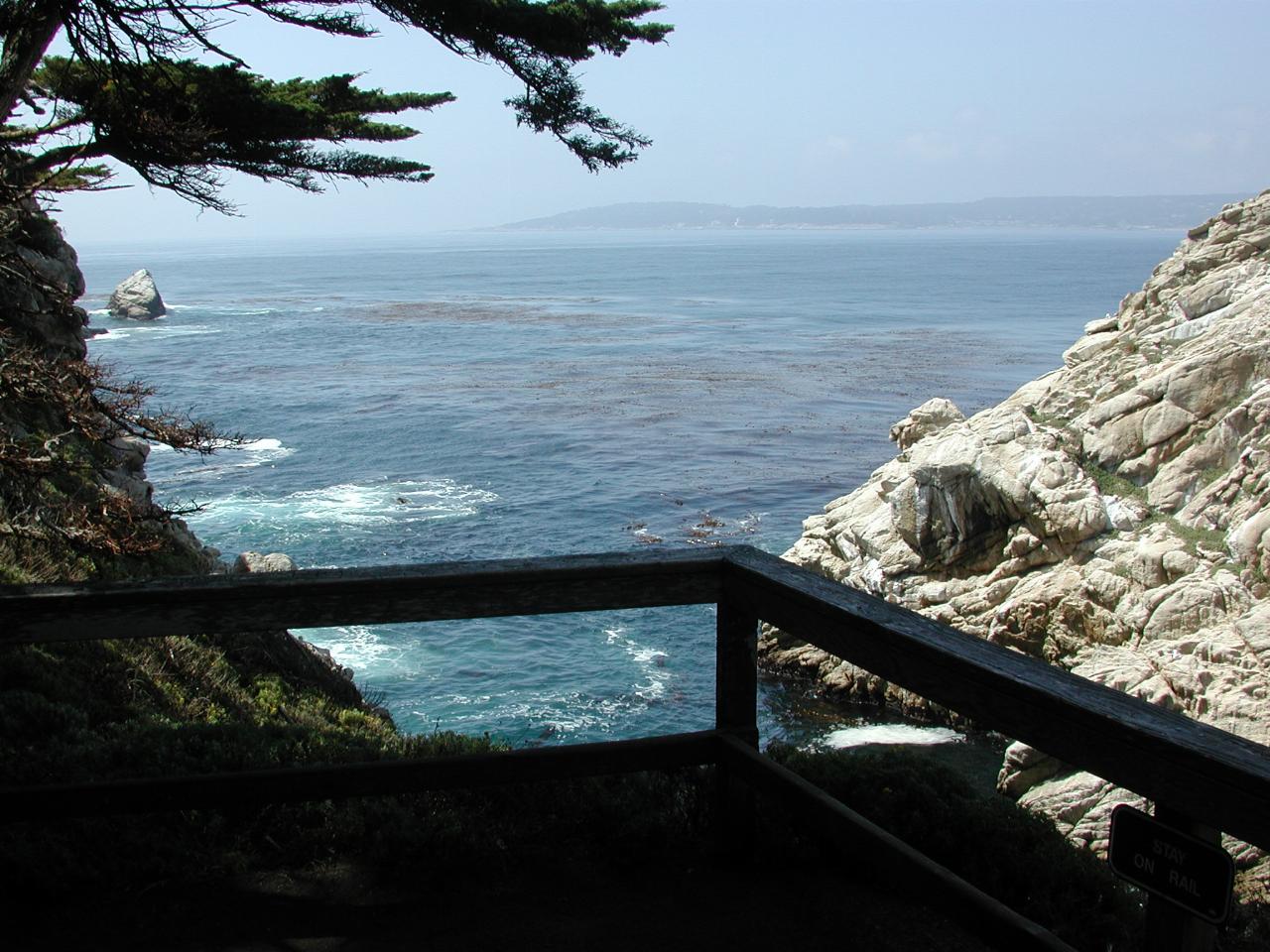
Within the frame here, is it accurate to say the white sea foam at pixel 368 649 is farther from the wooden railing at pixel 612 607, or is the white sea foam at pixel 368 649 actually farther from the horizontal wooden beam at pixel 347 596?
the horizontal wooden beam at pixel 347 596

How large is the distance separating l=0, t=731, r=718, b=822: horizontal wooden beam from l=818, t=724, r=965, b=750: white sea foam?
16862 millimetres

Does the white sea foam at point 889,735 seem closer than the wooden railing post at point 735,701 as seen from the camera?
No

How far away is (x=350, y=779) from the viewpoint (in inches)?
150

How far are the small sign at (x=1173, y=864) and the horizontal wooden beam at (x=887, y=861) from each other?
19.1 inches

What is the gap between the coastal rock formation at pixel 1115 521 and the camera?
658 inches

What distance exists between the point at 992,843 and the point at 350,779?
2417 mm

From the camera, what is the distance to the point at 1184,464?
21219mm

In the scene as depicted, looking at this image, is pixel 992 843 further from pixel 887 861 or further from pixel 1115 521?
pixel 1115 521

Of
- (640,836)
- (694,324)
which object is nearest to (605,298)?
(694,324)

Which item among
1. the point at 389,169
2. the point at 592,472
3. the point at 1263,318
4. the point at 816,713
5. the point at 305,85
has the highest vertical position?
the point at 305,85

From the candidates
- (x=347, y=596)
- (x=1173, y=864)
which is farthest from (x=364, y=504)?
(x=1173, y=864)

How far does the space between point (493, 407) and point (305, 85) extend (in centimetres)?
4062

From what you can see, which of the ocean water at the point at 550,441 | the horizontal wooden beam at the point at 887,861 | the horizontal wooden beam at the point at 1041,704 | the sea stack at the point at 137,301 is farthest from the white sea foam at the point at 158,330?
the horizontal wooden beam at the point at 1041,704

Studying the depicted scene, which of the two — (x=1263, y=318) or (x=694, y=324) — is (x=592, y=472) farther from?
(x=694, y=324)
